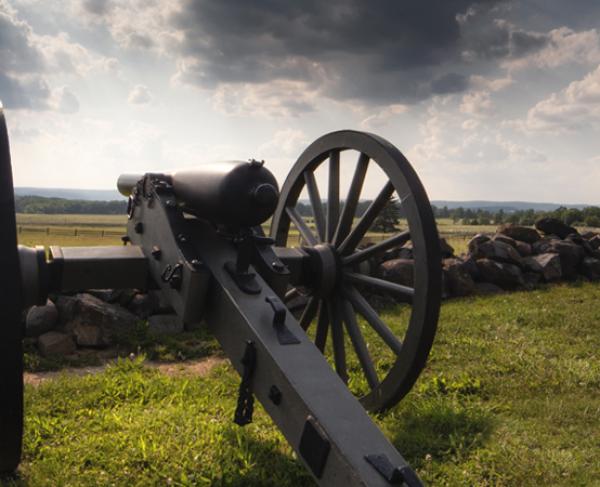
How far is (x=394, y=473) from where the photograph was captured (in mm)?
2127

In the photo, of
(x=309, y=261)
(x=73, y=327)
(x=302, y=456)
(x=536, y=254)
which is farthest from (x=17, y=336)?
(x=536, y=254)

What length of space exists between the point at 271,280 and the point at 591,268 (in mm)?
10450

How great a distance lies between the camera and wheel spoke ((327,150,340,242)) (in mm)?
4695

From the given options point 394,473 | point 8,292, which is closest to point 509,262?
point 394,473

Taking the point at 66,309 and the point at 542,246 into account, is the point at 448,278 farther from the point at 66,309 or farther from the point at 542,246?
the point at 66,309

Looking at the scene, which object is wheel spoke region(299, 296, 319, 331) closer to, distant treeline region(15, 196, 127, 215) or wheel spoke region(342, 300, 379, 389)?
wheel spoke region(342, 300, 379, 389)

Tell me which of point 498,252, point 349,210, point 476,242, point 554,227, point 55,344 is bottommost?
point 55,344

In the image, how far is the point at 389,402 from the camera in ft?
13.2

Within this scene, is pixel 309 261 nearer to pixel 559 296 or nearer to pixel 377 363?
pixel 377 363

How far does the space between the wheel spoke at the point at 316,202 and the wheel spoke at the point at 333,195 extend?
0.64 feet

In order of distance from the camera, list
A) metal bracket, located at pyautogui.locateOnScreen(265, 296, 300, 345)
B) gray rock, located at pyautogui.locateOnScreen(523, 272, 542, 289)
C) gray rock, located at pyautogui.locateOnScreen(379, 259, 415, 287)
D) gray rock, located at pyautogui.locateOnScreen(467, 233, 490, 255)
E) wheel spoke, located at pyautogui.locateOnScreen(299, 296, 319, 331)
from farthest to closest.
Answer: gray rock, located at pyautogui.locateOnScreen(467, 233, 490, 255) < gray rock, located at pyautogui.locateOnScreen(523, 272, 542, 289) < gray rock, located at pyautogui.locateOnScreen(379, 259, 415, 287) < wheel spoke, located at pyautogui.locateOnScreen(299, 296, 319, 331) < metal bracket, located at pyautogui.locateOnScreen(265, 296, 300, 345)

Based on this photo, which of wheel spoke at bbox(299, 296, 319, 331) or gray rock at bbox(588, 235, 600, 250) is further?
gray rock at bbox(588, 235, 600, 250)

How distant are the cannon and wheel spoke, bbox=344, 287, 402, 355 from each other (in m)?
0.01

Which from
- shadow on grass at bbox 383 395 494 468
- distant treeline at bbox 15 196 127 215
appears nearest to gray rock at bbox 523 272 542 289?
shadow on grass at bbox 383 395 494 468
